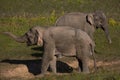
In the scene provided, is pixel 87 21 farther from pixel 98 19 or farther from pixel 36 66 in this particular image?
pixel 36 66

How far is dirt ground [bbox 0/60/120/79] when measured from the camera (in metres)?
18.0

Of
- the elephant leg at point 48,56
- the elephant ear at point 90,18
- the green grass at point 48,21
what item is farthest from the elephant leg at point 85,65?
the elephant ear at point 90,18

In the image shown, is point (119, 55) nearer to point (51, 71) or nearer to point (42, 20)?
point (51, 71)

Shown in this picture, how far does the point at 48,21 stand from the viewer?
3075 centimetres

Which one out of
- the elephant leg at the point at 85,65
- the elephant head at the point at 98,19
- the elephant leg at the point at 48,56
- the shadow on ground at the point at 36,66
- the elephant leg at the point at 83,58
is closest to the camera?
the elephant leg at the point at 48,56

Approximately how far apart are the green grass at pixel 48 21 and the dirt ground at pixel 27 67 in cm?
92

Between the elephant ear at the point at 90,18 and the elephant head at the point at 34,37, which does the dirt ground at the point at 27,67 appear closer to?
the elephant head at the point at 34,37

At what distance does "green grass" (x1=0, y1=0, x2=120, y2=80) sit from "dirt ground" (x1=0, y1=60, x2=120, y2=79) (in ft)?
3.02

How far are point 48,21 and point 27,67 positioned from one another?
12205mm

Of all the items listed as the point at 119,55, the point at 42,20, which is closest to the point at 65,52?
the point at 119,55

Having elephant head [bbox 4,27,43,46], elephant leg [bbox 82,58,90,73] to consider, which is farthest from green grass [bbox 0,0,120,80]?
elephant head [bbox 4,27,43,46]

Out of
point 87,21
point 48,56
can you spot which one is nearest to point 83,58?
point 48,56

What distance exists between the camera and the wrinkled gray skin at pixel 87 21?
69.1ft

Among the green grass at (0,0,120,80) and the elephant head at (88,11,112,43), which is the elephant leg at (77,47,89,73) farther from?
the elephant head at (88,11,112,43)
